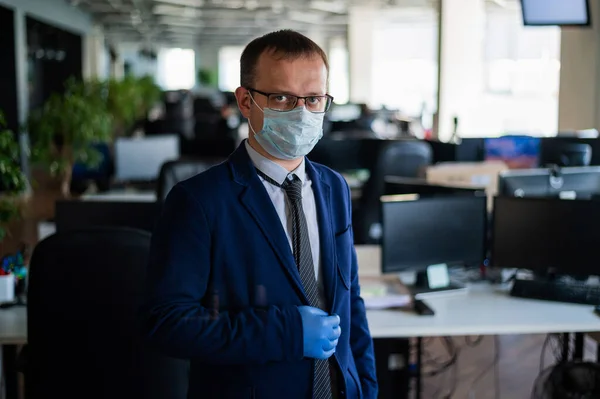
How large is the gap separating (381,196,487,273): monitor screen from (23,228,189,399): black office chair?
1.33 meters

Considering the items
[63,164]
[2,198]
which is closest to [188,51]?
[63,164]

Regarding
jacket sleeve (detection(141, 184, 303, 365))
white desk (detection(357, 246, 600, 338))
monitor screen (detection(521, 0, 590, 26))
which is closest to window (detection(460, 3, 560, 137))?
monitor screen (detection(521, 0, 590, 26))

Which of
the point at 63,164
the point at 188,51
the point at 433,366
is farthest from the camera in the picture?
the point at 188,51

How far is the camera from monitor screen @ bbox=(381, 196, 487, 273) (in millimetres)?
3145

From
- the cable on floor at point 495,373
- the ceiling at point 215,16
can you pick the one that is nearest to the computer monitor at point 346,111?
the ceiling at point 215,16

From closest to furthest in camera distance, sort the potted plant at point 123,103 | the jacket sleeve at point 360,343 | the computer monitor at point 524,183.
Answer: the jacket sleeve at point 360,343 → the computer monitor at point 524,183 → the potted plant at point 123,103

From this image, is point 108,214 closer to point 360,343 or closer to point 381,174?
point 360,343

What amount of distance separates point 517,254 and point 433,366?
1302 millimetres

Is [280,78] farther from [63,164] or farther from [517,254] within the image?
[63,164]

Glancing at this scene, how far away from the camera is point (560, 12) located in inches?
226

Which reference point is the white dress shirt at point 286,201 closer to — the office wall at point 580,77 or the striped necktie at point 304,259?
the striped necktie at point 304,259

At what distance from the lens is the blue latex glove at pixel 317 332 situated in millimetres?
1515

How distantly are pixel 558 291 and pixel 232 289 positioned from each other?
2.03 m

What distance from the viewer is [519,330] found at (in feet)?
9.02
